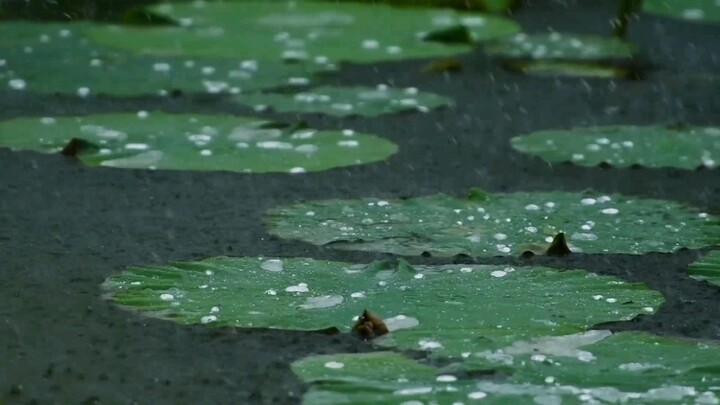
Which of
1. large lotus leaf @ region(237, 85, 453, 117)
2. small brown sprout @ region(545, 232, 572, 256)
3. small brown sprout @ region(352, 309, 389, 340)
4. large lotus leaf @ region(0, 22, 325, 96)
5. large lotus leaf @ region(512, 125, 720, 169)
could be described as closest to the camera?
small brown sprout @ region(352, 309, 389, 340)

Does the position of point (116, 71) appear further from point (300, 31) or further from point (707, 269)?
point (707, 269)

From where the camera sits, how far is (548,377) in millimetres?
1874

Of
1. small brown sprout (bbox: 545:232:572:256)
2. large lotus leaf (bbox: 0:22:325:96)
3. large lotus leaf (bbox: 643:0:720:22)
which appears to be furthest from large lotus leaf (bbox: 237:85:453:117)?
large lotus leaf (bbox: 643:0:720:22)

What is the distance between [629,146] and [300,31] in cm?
253

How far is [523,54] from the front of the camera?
5547mm

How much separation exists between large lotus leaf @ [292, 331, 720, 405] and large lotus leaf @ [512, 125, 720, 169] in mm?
1524

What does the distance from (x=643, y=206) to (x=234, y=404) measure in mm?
1400

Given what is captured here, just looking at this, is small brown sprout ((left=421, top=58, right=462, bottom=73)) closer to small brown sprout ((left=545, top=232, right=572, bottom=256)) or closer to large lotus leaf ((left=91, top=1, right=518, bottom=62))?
large lotus leaf ((left=91, top=1, right=518, bottom=62))

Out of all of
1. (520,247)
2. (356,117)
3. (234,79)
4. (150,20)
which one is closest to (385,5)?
(150,20)

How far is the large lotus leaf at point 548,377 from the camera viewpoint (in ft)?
5.89

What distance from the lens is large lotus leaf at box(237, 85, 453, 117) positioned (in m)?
4.21

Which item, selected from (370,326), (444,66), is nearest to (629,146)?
(444,66)

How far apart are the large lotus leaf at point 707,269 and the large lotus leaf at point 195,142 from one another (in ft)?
3.61

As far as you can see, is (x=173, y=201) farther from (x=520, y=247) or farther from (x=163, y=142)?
(x=520, y=247)
